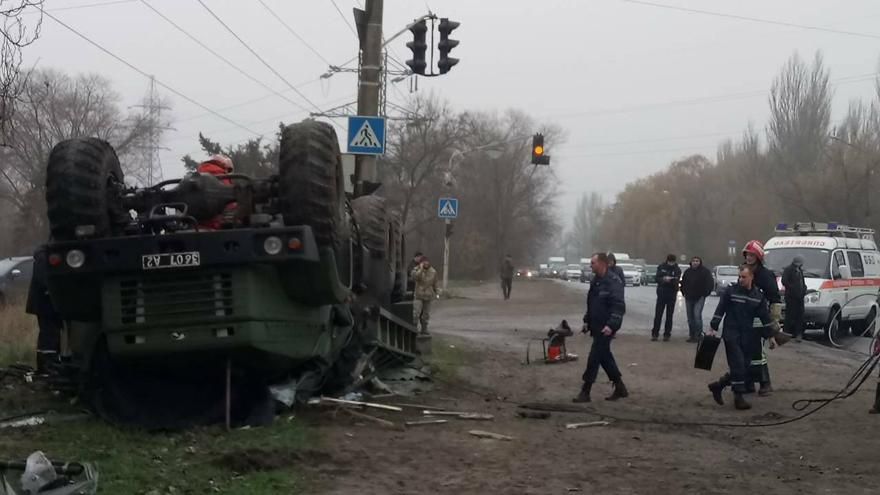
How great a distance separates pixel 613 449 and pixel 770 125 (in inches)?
2557

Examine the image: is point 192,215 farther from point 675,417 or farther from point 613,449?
point 675,417

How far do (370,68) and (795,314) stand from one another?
1054 cm

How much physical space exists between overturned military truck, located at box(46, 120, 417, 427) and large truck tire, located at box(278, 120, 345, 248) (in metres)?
0.01

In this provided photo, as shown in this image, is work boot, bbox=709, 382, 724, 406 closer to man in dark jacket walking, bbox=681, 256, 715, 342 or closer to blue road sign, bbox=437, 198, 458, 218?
man in dark jacket walking, bbox=681, 256, 715, 342

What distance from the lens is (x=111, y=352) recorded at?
336 inches

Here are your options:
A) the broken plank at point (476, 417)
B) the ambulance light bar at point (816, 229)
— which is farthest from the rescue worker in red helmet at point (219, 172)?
the ambulance light bar at point (816, 229)

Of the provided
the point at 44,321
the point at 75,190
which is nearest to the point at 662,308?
the point at 44,321

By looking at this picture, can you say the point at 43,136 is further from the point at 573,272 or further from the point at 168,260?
the point at 573,272

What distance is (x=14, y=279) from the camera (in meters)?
23.1

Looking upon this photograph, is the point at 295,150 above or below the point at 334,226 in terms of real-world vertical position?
above

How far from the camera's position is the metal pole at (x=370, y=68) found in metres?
17.9

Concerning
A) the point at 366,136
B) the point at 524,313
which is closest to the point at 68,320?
the point at 366,136

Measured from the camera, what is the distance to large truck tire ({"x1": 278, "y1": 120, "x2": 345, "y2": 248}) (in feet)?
28.6

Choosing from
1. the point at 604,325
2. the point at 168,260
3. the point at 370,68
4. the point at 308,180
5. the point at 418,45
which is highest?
the point at 418,45
